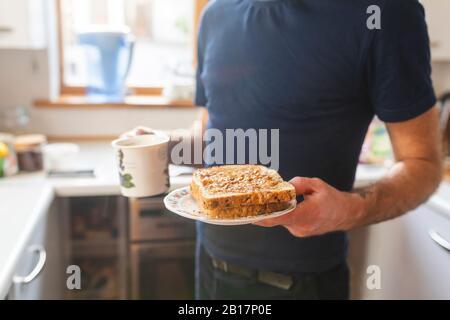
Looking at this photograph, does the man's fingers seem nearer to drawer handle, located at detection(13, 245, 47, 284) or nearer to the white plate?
the white plate

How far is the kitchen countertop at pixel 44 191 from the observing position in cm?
52

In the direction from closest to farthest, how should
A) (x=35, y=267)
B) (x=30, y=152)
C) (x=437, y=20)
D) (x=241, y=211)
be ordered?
(x=241, y=211) → (x=437, y=20) → (x=35, y=267) → (x=30, y=152)

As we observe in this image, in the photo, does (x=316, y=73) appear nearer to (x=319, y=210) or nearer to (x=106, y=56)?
(x=319, y=210)

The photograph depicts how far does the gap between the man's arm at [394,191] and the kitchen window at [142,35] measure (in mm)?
246

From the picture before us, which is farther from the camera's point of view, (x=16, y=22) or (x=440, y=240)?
(x=16, y=22)

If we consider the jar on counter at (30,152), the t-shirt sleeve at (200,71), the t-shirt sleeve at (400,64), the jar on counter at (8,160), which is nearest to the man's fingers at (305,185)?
the t-shirt sleeve at (400,64)

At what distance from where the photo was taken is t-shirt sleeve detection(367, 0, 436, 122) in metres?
0.45

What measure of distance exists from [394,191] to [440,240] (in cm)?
7

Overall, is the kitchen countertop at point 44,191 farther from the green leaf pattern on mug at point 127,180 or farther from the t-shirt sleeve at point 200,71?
the t-shirt sleeve at point 200,71

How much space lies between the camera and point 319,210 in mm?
475

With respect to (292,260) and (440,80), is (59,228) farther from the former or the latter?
(440,80)

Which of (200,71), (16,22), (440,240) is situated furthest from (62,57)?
(16,22)

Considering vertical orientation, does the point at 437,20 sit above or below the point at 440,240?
above
